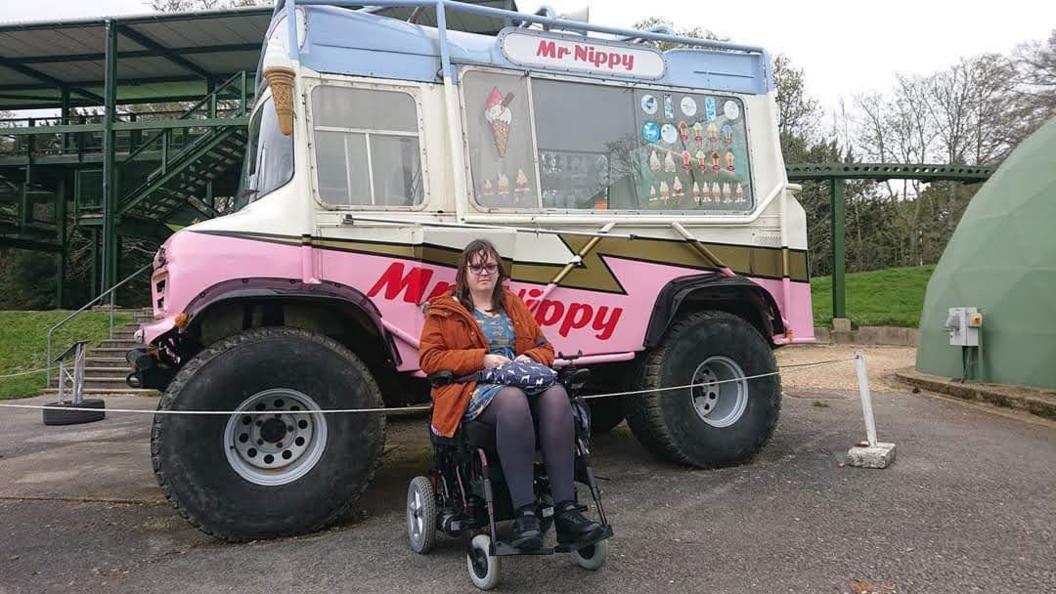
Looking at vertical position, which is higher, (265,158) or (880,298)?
(265,158)

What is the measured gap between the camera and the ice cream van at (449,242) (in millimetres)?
3980

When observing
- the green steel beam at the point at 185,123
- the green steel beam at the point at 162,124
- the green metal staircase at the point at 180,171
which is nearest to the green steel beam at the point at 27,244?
the green metal staircase at the point at 180,171

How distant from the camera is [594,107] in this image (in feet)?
17.0

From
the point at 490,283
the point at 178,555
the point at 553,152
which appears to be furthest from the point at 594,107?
the point at 178,555

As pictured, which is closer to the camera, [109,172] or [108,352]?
[108,352]

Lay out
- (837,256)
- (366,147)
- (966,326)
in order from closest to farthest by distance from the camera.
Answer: (366,147) → (966,326) → (837,256)

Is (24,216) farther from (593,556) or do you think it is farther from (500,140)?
(593,556)

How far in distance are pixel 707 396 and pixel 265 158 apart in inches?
144

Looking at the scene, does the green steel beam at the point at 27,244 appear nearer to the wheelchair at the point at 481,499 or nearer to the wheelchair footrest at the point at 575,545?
the wheelchair at the point at 481,499

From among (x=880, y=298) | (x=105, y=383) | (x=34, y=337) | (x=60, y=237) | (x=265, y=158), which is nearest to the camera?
(x=265, y=158)

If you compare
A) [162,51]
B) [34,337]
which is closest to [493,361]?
[34,337]

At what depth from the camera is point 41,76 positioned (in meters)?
18.6

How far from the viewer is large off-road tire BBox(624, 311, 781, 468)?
17.0 ft

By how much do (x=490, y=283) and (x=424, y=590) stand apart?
1571mm
